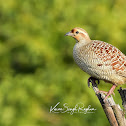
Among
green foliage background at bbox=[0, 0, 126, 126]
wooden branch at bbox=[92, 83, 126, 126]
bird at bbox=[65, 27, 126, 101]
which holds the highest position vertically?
green foliage background at bbox=[0, 0, 126, 126]

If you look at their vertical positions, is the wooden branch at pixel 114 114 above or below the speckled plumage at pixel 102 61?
below

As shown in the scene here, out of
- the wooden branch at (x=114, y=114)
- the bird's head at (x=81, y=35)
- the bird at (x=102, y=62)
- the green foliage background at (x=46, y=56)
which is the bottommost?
the wooden branch at (x=114, y=114)

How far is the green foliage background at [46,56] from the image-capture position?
838 cm

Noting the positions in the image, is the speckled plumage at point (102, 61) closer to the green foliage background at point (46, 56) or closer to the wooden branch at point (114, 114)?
the wooden branch at point (114, 114)

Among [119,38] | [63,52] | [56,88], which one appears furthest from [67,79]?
[119,38]

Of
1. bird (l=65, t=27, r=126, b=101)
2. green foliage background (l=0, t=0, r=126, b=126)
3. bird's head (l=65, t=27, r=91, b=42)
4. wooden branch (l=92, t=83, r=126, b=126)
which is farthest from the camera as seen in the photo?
green foliage background (l=0, t=0, r=126, b=126)

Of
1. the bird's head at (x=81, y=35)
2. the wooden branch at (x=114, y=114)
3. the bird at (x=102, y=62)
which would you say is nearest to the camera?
the wooden branch at (x=114, y=114)

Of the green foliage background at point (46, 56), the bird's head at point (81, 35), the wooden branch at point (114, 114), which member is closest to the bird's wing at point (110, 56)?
the bird's head at point (81, 35)

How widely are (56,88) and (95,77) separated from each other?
2.78m

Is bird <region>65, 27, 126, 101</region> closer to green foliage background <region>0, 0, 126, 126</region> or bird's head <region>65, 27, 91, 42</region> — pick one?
bird's head <region>65, 27, 91, 42</region>

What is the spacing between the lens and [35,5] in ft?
31.9

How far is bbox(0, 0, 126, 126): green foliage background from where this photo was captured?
838cm

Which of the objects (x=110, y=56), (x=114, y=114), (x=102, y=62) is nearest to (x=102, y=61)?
(x=102, y=62)

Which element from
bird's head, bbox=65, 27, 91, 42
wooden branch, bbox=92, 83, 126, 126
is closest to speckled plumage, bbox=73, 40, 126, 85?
bird's head, bbox=65, 27, 91, 42
